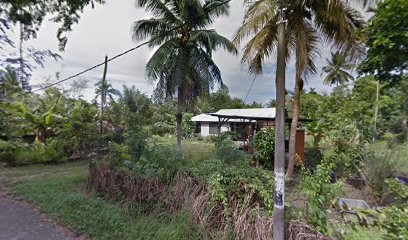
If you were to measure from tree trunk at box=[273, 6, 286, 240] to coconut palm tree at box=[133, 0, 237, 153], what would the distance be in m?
7.95

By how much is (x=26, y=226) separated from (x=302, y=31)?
8.26m

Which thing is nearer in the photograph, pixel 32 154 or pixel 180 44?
pixel 32 154

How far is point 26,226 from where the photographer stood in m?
4.39

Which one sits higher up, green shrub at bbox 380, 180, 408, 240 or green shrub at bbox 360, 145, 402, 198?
green shrub at bbox 380, 180, 408, 240

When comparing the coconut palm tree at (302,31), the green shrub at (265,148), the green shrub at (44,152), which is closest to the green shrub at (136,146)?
the coconut palm tree at (302,31)

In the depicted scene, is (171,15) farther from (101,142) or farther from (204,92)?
(101,142)

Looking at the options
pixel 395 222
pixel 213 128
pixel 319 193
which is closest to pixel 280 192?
pixel 319 193

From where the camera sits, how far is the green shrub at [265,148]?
928cm

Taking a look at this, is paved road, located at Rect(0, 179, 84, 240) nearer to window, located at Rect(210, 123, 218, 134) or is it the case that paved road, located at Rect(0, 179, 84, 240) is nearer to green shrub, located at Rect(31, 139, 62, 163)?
green shrub, located at Rect(31, 139, 62, 163)

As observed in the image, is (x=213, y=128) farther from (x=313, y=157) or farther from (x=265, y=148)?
(x=265, y=148)

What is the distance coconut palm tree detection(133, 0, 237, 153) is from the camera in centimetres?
1066

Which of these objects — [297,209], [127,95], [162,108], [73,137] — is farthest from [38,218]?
[162,108]

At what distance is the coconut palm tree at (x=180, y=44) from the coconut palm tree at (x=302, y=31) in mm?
3323

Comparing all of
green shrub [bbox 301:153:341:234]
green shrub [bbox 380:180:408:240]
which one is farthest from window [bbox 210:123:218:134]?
green shrub [bbox 380:180:408:240]
